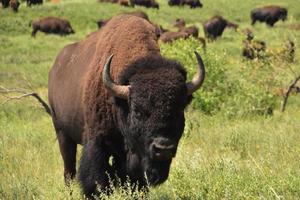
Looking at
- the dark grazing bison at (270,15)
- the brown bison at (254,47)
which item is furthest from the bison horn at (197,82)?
the dark grazing bison at (270,15)

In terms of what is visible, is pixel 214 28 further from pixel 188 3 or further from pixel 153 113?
pixel 153 113

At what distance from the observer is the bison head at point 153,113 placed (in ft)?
14.1

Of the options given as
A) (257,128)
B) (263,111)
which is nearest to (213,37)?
(263,111)

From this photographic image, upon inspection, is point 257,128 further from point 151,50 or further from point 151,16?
point 151,16

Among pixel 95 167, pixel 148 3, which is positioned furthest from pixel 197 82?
pixel 148 3

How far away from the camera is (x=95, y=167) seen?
513 centimetres

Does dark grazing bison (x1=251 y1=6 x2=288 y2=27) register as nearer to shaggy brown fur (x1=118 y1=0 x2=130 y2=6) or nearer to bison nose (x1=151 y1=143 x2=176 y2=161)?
shaggy brown fur (x1=118 y1=0 x2=130 y2=6)

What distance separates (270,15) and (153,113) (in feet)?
128

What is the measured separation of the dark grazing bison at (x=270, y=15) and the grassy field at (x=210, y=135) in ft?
35.8

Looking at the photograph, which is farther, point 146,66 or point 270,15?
point 270,15

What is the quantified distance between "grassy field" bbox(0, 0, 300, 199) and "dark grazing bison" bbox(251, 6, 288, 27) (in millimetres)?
10923

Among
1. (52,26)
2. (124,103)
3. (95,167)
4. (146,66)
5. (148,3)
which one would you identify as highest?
(146,66)

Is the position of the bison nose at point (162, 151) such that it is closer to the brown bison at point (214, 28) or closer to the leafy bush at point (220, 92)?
the leafy bush at point (220, 92)

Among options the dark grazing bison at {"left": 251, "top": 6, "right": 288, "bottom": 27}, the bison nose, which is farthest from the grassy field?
the dark grazing bison at {"left": 251, "top": 6, "right": 288, "bottom": 27}
